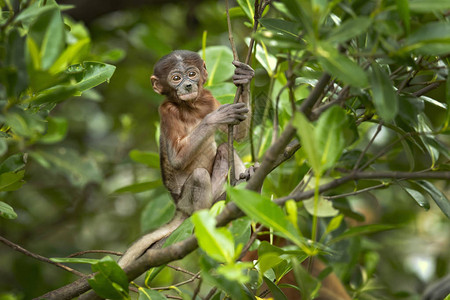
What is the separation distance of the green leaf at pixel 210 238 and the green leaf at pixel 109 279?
0.59m

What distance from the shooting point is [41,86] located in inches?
72.0

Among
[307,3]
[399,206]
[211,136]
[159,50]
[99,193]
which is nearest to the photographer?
[307,3]

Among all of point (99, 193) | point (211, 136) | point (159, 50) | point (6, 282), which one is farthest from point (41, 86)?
point (99, 193)

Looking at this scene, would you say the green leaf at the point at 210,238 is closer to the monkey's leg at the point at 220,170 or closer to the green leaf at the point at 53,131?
the green leaf at the point at 53,131

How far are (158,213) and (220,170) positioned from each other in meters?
0.61

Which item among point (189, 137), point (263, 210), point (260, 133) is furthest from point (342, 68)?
point (189, 137)

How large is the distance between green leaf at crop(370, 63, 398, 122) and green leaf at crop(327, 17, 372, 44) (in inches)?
8.9

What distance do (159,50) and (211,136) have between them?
5.26 ft

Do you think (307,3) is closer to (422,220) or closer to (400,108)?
(400,108)

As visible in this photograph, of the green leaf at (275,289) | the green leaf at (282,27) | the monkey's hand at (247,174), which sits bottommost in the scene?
the monkey's hand at (247,174)

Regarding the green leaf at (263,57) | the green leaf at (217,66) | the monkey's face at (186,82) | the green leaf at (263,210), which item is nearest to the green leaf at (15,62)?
the green leaf at (263,210)

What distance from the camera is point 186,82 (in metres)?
3.68

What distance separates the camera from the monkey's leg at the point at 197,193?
366 cm

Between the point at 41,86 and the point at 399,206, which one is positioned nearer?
the point at 41,86
